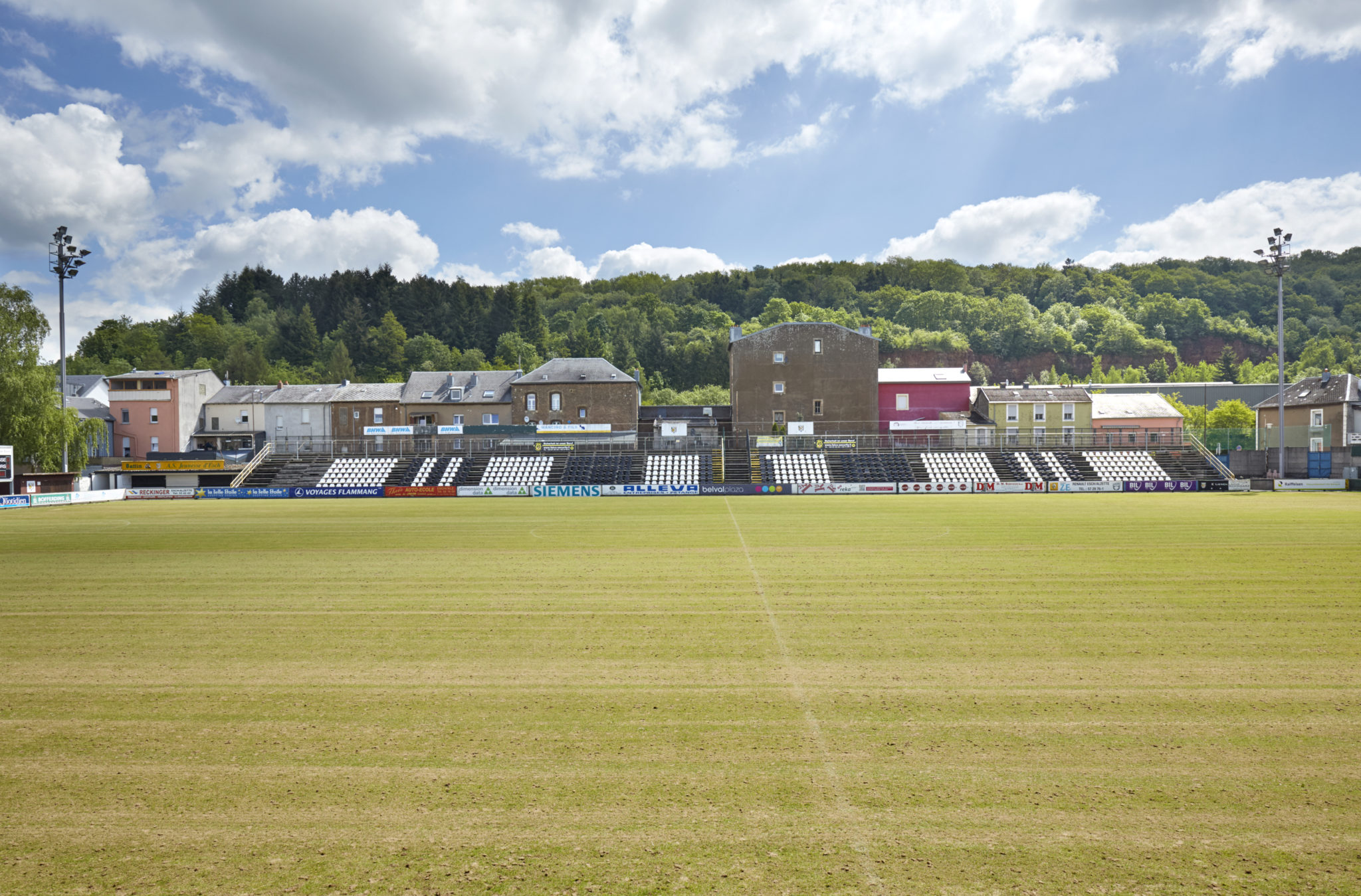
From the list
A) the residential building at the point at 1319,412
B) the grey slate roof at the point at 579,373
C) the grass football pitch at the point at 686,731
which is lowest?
the grass football pitch at the point at 686,731

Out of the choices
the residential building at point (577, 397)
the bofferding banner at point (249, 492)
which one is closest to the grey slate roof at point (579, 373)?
the residential building at point (577, 397)

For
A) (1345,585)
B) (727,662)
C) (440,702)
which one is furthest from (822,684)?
(1345,585)

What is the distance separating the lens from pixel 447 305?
12462cm

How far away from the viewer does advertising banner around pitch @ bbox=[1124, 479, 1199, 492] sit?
4841 cm

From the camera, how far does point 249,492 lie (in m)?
49.0

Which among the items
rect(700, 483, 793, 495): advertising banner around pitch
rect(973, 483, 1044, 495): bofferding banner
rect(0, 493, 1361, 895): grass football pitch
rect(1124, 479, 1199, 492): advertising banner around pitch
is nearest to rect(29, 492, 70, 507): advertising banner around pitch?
rect(0, 493, 1361, 895): grass football pitch

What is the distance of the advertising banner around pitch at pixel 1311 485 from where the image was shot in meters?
47.1

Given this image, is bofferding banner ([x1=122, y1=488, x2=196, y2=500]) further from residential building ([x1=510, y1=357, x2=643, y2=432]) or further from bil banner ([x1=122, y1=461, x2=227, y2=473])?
residential building ([x1=510, y1=357, x2=643, y2=432])

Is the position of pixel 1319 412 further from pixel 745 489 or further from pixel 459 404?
pixel 459 404

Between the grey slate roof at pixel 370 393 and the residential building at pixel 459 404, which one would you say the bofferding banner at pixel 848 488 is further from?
the grey slate roof at pixel 370 393

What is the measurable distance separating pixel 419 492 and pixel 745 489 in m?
21.6

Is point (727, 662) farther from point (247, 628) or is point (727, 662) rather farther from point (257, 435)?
point (257, 435)

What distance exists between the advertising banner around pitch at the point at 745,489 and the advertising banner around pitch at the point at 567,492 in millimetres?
7007

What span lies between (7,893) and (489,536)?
62.1 feet
